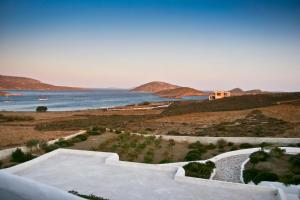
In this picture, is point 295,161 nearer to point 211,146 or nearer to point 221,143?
point 211,146

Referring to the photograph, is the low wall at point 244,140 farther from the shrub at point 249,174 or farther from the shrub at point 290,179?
the shrub at point 290,179

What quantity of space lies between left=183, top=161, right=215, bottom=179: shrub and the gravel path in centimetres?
43

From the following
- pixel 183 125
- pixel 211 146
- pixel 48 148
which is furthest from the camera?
pixel 183 125

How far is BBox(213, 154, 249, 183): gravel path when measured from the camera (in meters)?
12.7

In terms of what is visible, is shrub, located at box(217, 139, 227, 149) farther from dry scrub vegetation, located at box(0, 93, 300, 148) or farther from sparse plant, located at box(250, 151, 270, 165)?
dry scrub vegetation, located at box(0, 93, 300, 148)

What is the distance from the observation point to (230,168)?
14.1 meters

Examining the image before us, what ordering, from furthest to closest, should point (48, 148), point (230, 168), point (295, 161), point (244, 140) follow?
point (244, 140)
point (48, 148)
point (230, 168)
point (295, 161)

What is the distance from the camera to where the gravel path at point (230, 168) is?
12725mm

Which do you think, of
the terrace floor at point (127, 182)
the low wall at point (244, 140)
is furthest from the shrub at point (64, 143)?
the low wall at point (244, 140)

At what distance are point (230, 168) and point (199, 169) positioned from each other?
7.07 ft

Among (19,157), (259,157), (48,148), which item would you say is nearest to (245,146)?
(259,157)

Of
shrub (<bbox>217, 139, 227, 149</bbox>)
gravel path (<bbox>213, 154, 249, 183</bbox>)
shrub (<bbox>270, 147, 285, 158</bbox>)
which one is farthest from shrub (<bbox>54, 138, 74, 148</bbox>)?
shrub (<bbox>270, 147, 285, 158</bbox>)

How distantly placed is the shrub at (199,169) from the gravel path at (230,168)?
433 millimetres

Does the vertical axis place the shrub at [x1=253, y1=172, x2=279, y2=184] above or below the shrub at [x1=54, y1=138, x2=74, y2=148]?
above
